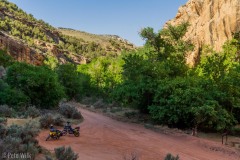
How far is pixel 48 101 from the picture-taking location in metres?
23.5

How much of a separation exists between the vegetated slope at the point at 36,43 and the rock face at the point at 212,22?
39934mm

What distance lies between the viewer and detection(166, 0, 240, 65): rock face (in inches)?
1540

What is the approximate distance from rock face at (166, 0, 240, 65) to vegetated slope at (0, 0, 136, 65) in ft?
131

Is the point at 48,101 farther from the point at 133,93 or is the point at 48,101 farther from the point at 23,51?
the point at 23,51

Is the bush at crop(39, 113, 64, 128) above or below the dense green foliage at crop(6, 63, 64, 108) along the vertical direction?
below

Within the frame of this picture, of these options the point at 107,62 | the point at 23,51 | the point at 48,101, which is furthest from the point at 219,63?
the point at 23,51

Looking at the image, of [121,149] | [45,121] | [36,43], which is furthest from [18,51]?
[121,149]

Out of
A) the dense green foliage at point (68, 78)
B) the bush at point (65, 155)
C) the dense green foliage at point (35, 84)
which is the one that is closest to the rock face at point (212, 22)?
the dense green foliage at point (68, 78)

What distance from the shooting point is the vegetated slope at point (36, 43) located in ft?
214

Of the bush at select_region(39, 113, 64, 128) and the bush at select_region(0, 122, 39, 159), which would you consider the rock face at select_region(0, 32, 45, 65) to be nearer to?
the bush at select_region(39, 113, 64, 128)

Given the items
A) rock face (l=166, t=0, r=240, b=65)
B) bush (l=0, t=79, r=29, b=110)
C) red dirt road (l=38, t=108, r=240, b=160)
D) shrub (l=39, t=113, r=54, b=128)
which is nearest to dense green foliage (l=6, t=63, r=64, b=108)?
bush (l=0, t=79, r=29, b=110)

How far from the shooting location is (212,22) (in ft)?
141

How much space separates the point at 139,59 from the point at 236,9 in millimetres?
22525

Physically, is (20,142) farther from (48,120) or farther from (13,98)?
(13,98)
